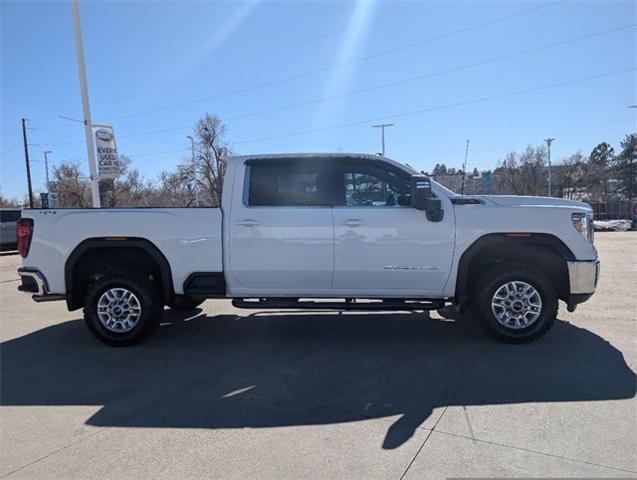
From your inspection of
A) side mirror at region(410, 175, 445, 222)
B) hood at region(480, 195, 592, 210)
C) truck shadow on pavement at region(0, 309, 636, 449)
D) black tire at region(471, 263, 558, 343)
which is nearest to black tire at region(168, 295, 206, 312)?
truck shadow on pavement at region(0, 309, 636, 449)

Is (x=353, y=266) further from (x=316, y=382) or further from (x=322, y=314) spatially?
(x=322, y=314)

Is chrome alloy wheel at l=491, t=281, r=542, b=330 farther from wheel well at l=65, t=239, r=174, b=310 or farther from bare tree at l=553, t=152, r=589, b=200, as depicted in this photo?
bare tree at l=553, t=152, r=589, b=200

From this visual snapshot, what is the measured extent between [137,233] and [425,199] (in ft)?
10.5

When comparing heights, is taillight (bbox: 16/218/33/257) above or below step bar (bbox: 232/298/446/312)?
above

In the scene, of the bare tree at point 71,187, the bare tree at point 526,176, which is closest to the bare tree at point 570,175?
the bare tree at point 526,176

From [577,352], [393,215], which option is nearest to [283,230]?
[393,215]

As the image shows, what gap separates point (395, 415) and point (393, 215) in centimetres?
220

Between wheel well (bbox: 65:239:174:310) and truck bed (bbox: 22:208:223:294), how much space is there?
0.26ft

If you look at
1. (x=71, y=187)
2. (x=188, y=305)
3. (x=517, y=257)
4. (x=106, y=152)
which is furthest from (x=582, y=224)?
(x=71, y=187)

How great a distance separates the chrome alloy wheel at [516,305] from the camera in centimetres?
497

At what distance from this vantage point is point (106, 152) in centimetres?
1477

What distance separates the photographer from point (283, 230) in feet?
16.6

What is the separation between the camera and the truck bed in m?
5.17

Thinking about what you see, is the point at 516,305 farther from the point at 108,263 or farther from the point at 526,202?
the point at 108,263
